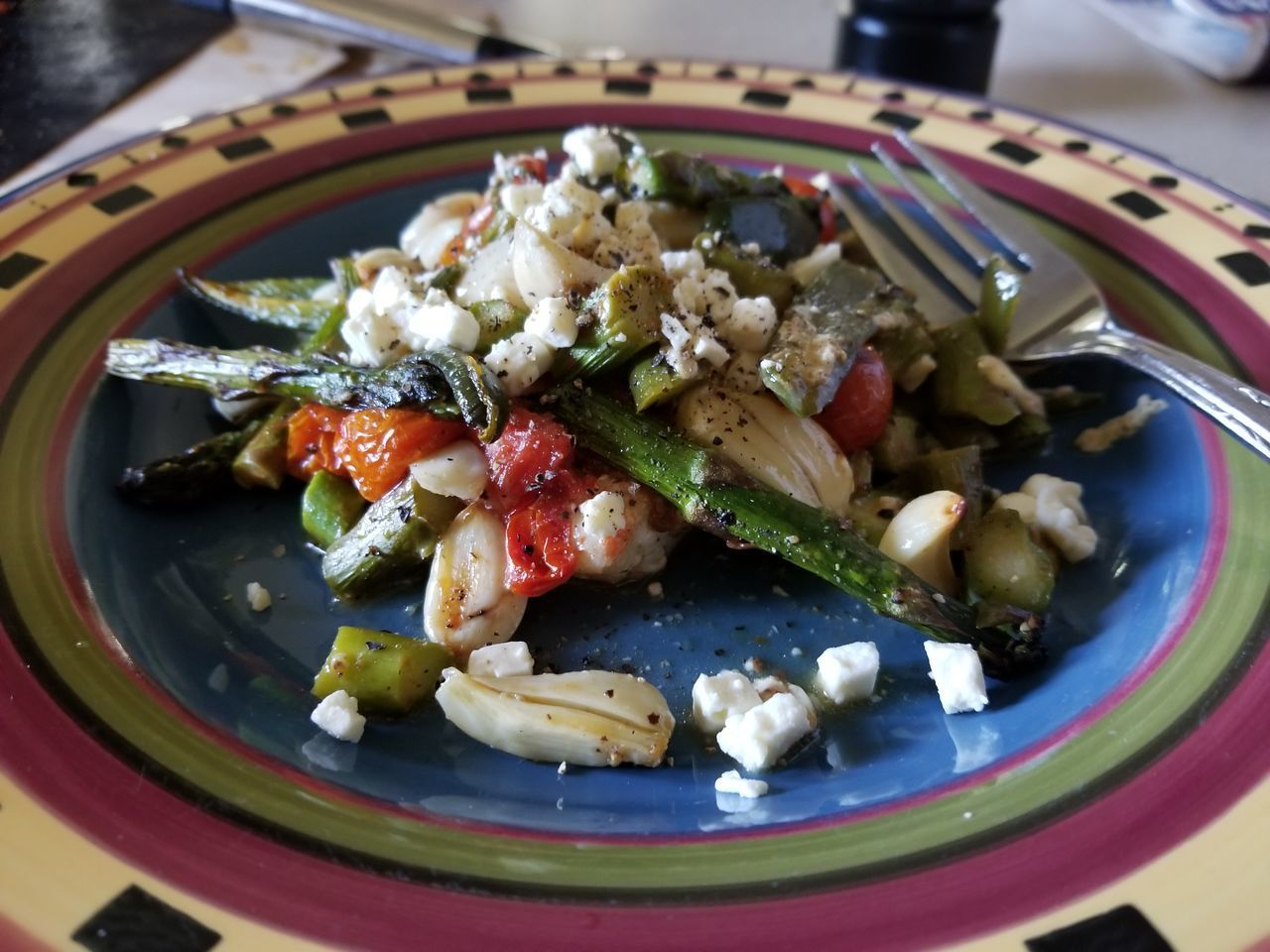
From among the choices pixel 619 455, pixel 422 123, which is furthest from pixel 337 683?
pixel 422 123

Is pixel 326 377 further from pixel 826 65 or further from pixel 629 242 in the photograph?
pixel 826 65

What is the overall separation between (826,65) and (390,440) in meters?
2.55

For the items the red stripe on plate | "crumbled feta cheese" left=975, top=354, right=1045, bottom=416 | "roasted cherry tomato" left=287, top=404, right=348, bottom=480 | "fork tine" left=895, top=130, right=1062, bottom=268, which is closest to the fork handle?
"crumbled feta cheese" left=975, top=354, right=1045, bottom=416

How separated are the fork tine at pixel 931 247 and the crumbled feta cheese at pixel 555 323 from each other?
790 mm

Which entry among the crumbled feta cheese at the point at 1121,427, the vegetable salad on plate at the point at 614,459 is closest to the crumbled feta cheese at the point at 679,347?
the vegetable salad on plate at the point at 614,459

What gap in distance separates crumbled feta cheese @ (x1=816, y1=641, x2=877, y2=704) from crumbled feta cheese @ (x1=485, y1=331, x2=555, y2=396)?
53 cm

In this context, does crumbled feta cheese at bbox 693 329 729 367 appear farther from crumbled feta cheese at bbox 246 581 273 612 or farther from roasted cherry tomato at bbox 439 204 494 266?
crumbled feta cheese at bbox 246 581 273 612

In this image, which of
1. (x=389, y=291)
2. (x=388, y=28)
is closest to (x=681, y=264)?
(x=389, y=291)

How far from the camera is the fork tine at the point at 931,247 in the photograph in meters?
1.83

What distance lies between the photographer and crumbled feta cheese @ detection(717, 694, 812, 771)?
1.14 metres

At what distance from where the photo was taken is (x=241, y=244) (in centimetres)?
191

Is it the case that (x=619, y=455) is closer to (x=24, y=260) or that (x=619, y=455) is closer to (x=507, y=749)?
(x=507, y=749)

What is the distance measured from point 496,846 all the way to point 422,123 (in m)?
1.69

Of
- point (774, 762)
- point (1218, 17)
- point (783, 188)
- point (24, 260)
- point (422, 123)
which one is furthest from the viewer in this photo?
point (1218, 17)
